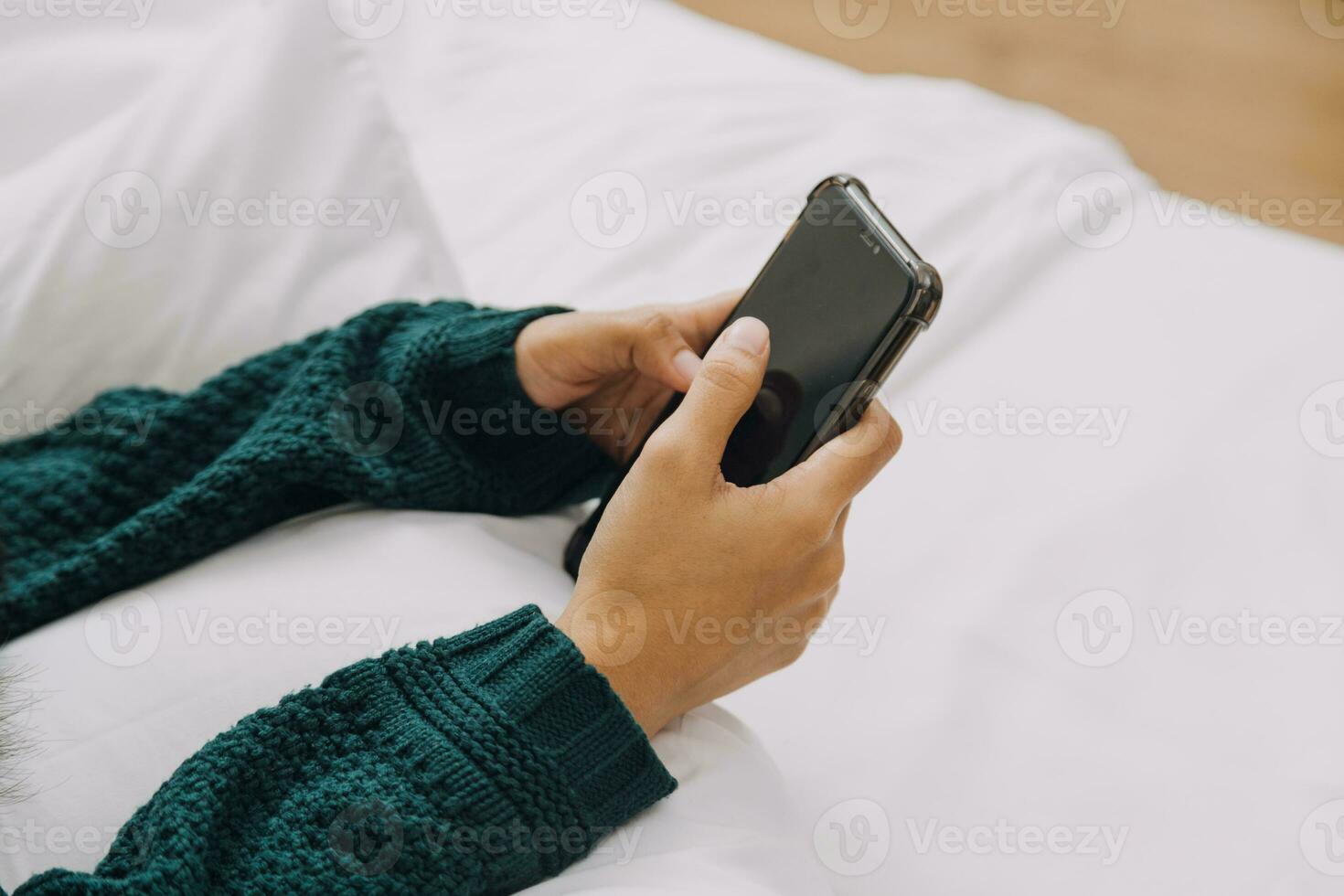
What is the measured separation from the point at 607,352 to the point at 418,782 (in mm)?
289

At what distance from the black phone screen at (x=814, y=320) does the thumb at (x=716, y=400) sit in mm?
45

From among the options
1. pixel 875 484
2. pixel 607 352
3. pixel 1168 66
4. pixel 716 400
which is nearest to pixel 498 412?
pixel 607 352

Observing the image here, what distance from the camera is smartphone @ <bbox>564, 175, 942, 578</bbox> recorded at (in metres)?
0.62

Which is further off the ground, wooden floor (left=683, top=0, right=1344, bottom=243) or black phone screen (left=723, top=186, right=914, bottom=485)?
black phone screen (left=723, top=186, right=914, bottom=485)

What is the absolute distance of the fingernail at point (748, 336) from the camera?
2.05 ft

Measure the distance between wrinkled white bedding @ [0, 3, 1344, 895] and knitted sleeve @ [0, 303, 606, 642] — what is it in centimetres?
2

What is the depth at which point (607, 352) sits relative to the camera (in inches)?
28.3

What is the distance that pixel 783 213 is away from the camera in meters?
1.04

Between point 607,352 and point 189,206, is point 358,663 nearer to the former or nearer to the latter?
point 607,352

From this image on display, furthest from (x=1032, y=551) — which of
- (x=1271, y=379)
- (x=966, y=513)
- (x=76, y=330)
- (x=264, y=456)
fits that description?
(x=76, y=330)

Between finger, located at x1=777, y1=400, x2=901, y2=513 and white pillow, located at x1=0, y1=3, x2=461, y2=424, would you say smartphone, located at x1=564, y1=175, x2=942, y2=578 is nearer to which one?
finger, located at x1=777, y1=400, x2=901, y2=513

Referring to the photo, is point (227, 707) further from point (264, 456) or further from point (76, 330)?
point (76, 330)

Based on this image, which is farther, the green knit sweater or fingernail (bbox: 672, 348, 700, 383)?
fingernail (bbox: 672, 348, 700, 383)

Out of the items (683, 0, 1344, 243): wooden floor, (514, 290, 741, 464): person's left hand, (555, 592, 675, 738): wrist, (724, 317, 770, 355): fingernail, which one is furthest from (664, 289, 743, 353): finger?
(683, 0, 1344, 243): wooden floor
